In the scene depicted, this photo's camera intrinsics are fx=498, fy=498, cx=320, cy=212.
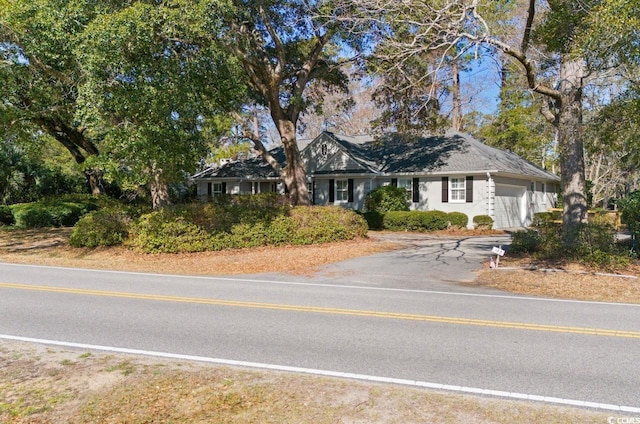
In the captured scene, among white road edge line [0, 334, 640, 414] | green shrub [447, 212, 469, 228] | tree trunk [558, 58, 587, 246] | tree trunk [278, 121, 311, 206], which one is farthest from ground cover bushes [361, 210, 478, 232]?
white road edge line [0, 334, 640, 414]

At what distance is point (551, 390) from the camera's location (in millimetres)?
4926

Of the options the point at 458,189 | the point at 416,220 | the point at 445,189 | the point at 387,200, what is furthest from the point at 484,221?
the point at 387,200

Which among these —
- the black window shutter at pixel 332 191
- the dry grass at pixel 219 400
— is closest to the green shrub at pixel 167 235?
the dry grass at pixel 219 400

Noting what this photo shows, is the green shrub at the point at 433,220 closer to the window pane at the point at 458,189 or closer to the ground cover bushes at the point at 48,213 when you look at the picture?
the window pane at the point at 458,189

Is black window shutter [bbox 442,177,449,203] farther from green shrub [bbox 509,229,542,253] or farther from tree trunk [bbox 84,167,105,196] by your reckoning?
tree trunk [bbox 84,167,105,196]

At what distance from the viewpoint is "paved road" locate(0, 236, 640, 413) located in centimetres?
544

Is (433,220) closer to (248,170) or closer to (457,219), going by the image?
(457,219)

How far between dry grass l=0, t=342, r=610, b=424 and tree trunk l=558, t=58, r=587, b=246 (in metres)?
11.3

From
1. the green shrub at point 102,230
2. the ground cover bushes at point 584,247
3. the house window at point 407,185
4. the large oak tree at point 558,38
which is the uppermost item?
the large oak tree at point 558,38

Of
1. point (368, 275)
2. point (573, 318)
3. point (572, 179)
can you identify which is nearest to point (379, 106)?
point (572, 179)

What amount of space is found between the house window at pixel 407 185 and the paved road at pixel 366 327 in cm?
1644

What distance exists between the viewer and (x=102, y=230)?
60.3 feet

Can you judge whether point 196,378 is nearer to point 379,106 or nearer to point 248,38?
point 248,38

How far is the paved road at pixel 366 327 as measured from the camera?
214 inches
